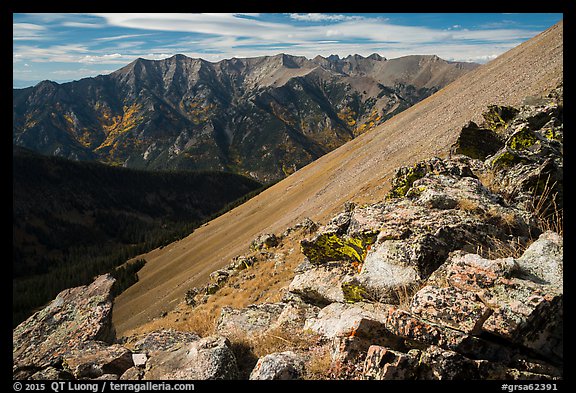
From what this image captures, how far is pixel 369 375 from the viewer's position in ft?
18.2

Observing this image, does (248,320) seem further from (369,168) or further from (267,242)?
(369,168)

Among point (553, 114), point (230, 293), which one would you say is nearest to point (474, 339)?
point (553, 114)

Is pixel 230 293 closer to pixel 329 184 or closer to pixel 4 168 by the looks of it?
pixel 4 168

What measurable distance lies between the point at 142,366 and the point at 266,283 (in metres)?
20.0

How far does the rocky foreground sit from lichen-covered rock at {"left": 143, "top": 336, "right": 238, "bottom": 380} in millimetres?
26

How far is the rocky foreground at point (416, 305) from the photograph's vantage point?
553 cm

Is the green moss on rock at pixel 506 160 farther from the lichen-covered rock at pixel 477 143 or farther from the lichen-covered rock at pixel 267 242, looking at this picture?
the lichen-covered rock at pixel 267 242

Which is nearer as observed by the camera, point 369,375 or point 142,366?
point 369,375

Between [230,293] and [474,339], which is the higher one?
[474,339]

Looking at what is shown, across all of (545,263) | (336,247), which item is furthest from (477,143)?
(545,263)

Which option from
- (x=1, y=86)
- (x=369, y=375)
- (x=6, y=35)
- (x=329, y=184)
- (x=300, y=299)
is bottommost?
(x=329, y=184)

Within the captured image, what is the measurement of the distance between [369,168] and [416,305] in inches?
2380

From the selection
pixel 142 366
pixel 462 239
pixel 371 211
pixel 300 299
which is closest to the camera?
pixel 142 366
